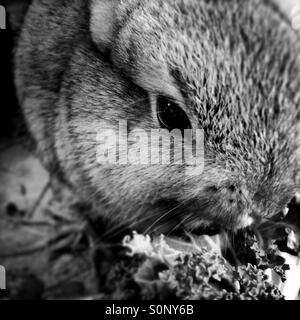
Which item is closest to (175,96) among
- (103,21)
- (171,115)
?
(171,115)

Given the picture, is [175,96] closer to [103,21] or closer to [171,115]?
[171,115]

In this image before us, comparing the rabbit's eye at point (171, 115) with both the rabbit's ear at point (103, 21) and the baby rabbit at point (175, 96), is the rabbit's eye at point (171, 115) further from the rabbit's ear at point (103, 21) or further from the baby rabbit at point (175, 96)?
the rabbit's ear at point (103, 21)

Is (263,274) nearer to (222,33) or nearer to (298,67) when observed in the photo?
(298,67)

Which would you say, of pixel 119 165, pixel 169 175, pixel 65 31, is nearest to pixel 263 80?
pixel 169 175

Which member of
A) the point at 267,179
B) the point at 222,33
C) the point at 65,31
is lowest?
the point at 267,179

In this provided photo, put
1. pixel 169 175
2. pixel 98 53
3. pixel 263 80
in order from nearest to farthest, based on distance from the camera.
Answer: pixel 263 80 → pixel 169 175 → pixel 98 53

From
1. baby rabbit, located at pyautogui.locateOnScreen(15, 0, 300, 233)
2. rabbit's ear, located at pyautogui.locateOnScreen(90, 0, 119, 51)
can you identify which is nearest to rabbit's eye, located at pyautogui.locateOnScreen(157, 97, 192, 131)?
baby rabbit, located at pyautogui.locateOnScreen(15, 0, 300, 233)

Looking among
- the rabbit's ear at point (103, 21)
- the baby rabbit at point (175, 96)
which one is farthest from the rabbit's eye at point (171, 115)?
the rabbit's ear at point (103, 21)
